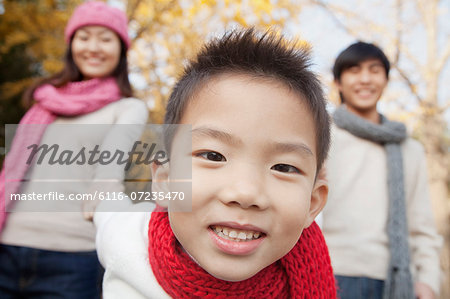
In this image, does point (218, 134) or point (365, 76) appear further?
point (365, 76)

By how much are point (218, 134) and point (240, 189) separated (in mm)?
168

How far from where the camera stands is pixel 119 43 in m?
2.15

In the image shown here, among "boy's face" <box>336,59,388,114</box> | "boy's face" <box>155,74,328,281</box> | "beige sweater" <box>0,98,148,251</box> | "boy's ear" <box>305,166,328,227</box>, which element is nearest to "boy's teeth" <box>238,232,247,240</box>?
"boy's face" <box>155,74,328,281</box>

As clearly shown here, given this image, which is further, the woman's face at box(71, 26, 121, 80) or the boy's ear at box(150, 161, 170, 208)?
the woman's face at box(71, 26, 121, 80)

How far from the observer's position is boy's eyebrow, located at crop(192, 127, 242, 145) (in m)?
0.98

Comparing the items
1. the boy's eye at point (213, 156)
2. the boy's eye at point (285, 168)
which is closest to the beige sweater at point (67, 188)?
the boy's eye at point (213, 156)

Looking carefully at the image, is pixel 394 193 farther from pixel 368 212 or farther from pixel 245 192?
pixel 245 192

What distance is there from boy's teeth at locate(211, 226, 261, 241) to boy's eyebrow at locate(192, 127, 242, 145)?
23 centimetres

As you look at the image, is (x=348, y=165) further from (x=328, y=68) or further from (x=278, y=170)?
(x=328, y=68)

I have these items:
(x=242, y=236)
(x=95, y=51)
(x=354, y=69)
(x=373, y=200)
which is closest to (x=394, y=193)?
(x=373, y=200)

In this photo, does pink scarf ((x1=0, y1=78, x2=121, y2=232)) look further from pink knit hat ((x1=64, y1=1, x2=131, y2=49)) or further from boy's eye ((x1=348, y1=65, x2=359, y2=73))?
boy's eye ((x1=348, y1=65, x2=359, y2=73))

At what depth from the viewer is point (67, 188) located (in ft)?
5.59

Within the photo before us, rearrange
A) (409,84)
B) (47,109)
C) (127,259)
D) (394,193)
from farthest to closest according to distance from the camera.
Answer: (409,84), (394,193), (47,109), (127,259)

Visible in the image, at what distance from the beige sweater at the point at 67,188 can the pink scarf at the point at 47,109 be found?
49 millimetres
